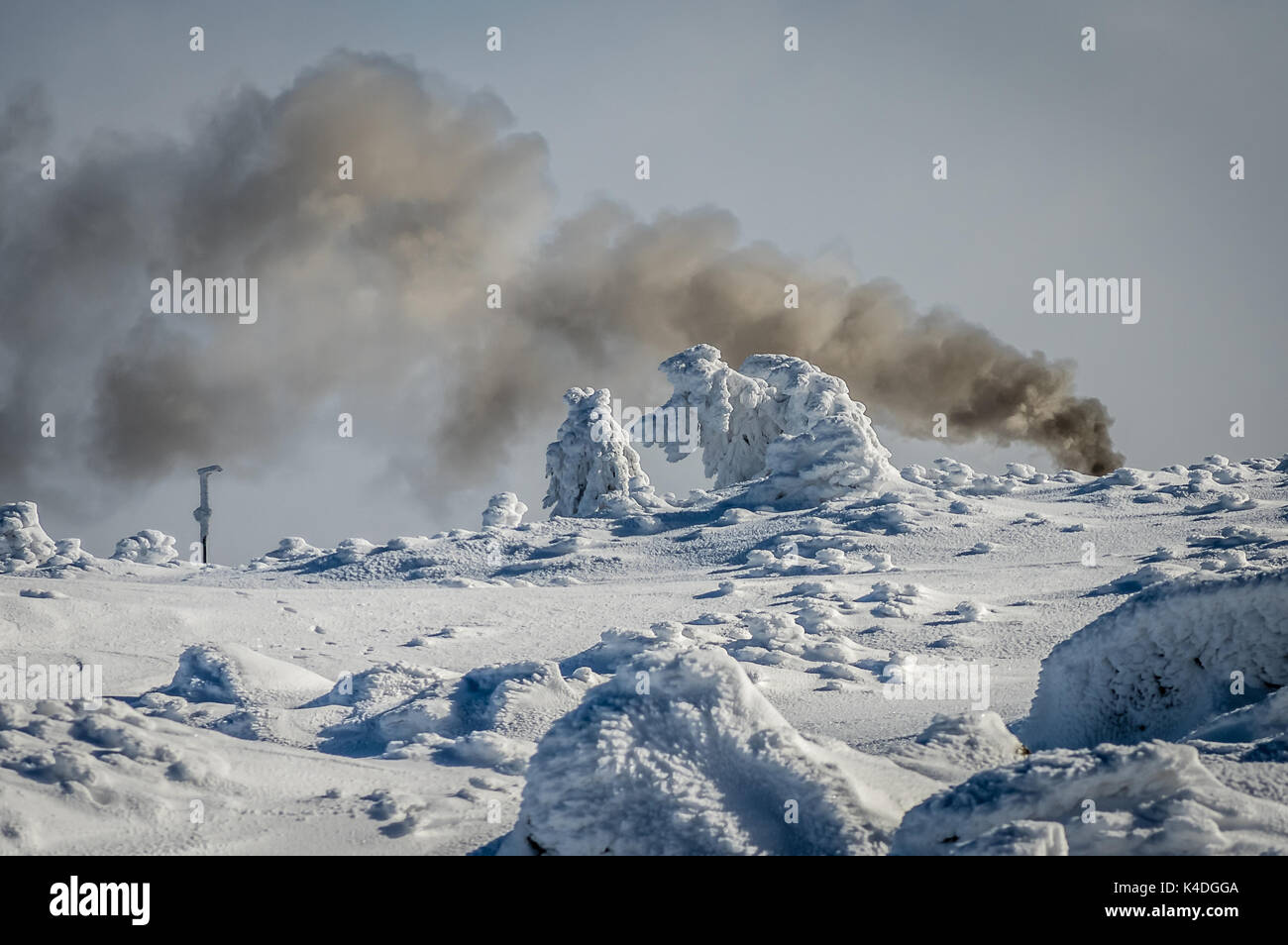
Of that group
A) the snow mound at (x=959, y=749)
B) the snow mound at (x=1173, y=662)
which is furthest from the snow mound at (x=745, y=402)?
the snow mound at (x=959, y=749)

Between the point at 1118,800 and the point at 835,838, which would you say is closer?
the point at 1118,800

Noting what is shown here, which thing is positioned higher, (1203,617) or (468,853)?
(1203,617)

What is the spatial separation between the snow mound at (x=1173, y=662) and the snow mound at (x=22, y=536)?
29679 mm

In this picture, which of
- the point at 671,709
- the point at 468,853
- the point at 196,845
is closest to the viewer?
the point at 671,709

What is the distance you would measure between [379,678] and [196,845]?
5507 millimetres

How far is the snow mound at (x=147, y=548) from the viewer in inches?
1416

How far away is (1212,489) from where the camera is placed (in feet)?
98.1

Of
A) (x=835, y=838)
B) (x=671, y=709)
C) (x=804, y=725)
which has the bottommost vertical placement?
(x=804, y=725)

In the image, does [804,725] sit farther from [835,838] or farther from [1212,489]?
[1212,489]

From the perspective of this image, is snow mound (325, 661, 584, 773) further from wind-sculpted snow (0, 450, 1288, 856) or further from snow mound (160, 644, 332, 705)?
snow mound (160, 644, 332, 705)

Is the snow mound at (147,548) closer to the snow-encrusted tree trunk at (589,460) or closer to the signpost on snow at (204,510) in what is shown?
the signpost on snow at (204,510)

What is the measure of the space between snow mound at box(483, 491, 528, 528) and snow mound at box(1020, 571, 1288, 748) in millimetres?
26860
